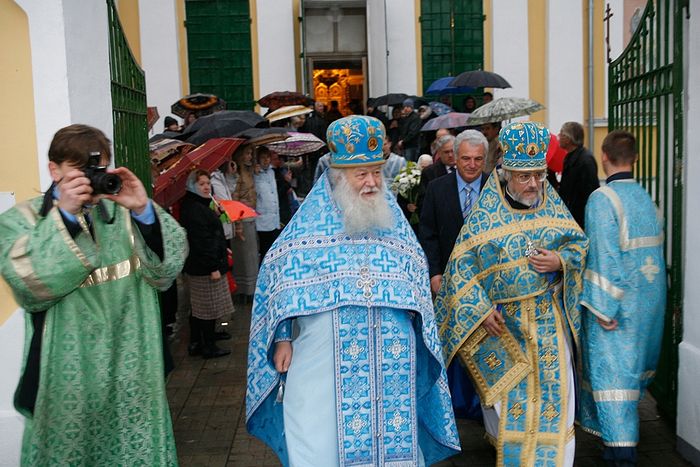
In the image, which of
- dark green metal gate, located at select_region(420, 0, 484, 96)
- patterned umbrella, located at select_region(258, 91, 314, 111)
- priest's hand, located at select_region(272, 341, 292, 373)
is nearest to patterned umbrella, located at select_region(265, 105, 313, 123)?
patterned umbrella, located at select_region(258, 91, 314, 111)

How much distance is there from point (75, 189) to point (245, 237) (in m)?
6.81

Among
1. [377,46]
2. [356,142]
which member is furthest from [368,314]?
[377,46]

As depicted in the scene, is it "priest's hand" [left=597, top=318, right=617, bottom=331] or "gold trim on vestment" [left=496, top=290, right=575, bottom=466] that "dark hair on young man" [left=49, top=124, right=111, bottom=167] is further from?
"priest's hand" [left=597, top=318, right=617, bottom=331]

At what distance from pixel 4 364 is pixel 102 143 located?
1.85 metres

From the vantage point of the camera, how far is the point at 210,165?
801 cm

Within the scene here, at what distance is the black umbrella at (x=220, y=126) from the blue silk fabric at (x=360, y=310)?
6.07 metres

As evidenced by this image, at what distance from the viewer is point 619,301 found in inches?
195

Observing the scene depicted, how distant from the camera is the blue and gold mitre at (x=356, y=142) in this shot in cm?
420

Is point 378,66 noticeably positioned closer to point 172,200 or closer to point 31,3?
point 172,200

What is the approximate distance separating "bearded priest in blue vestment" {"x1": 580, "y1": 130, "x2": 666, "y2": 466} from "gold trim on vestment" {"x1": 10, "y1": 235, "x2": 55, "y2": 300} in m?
2.96

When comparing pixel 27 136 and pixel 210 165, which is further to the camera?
pixel 210 165

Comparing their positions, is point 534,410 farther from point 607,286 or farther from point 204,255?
point 204,255

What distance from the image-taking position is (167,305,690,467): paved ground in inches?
215

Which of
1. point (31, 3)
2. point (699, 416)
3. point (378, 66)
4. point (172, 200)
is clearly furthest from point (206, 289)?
point (378, 66)
